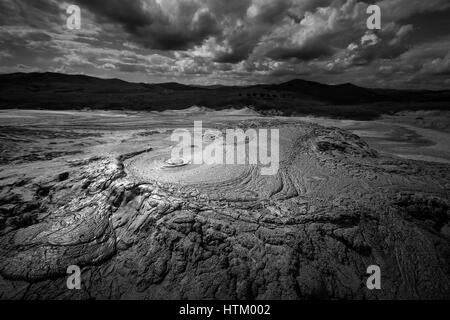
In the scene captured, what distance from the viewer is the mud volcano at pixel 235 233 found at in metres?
2.19

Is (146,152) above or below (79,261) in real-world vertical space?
above

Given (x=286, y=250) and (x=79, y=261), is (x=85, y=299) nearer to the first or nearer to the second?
(x=79, y=261)

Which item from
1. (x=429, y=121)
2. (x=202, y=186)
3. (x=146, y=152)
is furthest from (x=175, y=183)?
(x=429, y=121)

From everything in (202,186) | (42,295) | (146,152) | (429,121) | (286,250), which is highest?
(429,121)

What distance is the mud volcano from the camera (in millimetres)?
2188

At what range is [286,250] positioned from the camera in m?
2.29

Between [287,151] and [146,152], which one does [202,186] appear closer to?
[287,151]

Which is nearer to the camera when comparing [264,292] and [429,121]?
[264,292]

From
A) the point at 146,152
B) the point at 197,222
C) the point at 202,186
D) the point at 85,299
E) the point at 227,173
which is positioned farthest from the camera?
the point at 146,152

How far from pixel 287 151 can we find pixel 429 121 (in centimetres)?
1393

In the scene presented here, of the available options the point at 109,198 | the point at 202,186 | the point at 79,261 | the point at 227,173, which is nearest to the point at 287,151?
the point at 227,173

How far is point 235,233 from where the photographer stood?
245 centimetres
